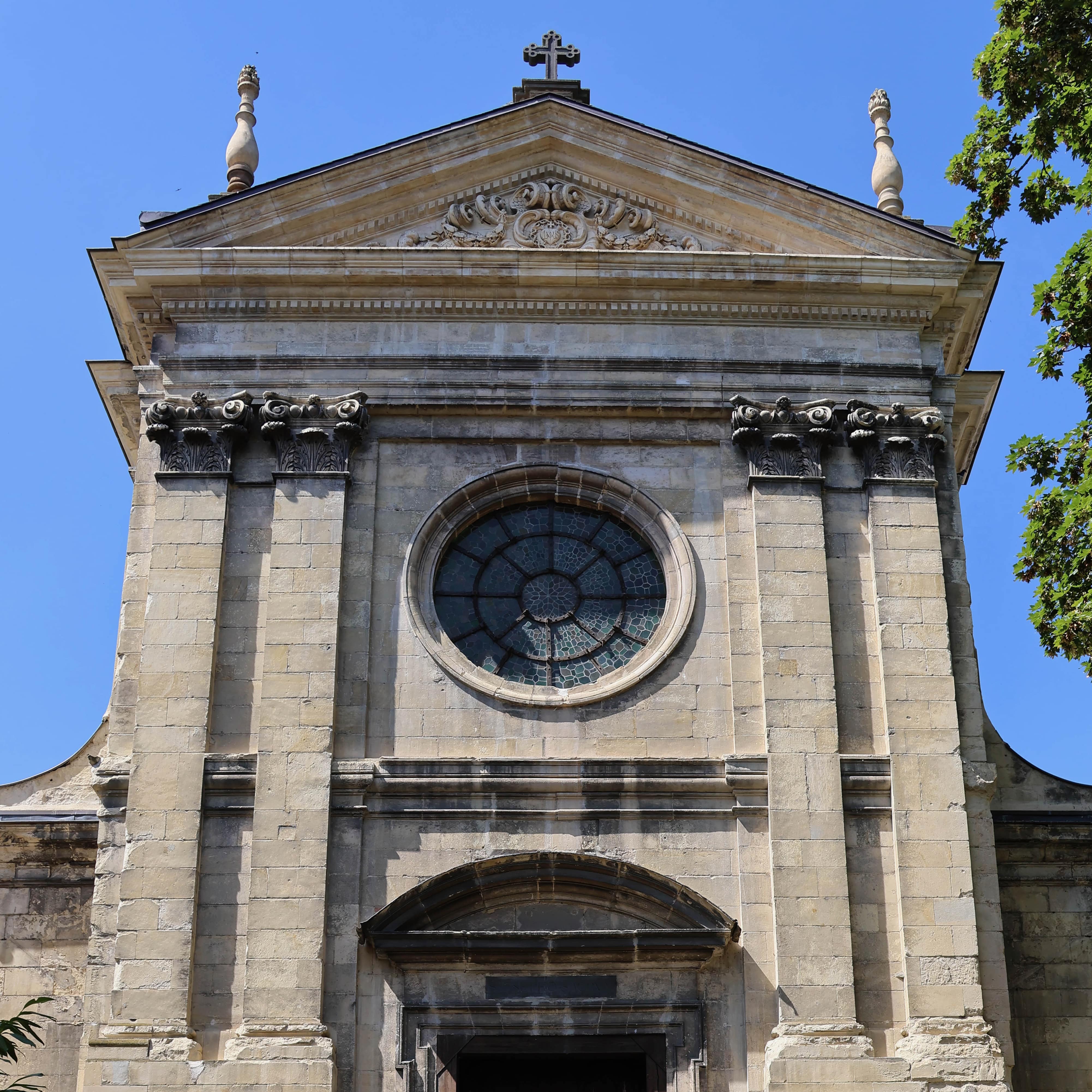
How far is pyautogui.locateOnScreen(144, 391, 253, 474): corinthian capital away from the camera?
56.0ft

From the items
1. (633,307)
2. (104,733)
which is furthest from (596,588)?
(104,733)

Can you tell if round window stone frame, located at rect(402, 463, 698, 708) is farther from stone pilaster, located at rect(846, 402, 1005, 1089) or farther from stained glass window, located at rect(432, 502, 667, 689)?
stone pilaster, located at rect(846, 402, 1005, 1089)

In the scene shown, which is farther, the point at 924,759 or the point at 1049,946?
the point at 1049,946

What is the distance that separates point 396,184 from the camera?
18297 mm

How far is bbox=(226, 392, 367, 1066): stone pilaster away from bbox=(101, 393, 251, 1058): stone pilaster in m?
0.53

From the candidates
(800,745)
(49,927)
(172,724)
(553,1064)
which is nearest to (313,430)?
(172,724)

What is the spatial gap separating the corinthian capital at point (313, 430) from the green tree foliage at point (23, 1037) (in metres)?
5.64

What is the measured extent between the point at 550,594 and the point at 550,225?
417 centimetres

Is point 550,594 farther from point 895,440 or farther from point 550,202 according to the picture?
point 550,202

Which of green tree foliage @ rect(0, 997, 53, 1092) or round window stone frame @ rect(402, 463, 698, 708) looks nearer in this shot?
green tree foliage @ rect(0, 997, 53, 1092)

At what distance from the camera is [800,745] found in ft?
52.5

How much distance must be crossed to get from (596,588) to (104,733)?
5.45 meters

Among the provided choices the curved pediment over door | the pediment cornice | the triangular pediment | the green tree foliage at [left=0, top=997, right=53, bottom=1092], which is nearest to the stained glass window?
the curved pediment over door

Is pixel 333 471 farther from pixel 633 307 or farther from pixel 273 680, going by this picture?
pixel 633 307
